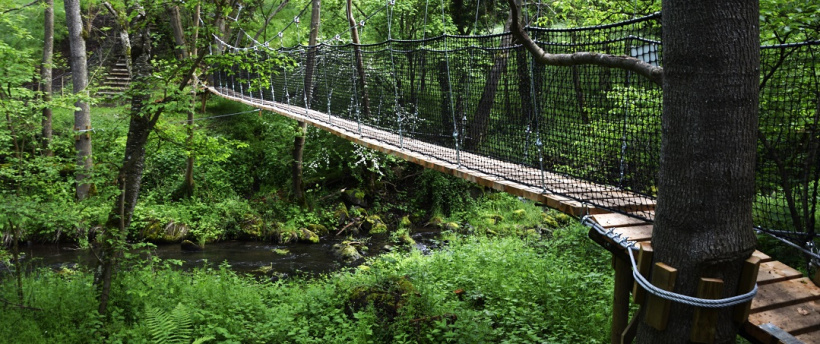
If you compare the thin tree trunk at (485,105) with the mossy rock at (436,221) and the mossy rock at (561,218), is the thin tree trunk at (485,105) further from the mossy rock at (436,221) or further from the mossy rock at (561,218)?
the mossy rock at (561,218)

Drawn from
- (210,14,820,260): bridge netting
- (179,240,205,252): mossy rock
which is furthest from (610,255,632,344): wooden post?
(179,240,205,252): mossy rock

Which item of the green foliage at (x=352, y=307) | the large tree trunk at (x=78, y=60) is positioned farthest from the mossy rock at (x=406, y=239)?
the large tree trunk at (x=78, y=60)

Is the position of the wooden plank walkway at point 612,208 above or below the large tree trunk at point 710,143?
below

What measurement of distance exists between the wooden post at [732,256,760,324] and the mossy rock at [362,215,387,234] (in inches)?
224

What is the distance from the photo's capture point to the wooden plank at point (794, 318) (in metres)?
1.73

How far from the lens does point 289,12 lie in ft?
36.6

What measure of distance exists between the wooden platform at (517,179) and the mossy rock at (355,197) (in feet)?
9.91

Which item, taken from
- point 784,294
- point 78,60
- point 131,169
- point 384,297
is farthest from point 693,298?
point 78,60

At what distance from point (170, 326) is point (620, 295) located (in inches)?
90.8

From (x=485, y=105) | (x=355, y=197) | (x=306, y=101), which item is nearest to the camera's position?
(x=485, y=105)

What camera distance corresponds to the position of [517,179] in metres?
3.06

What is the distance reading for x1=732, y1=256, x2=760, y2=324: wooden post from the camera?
5.27ft

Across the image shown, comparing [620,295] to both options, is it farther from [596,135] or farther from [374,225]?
[374,225]

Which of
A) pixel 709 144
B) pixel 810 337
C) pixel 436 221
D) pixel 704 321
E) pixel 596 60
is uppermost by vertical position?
pixel 596 60
